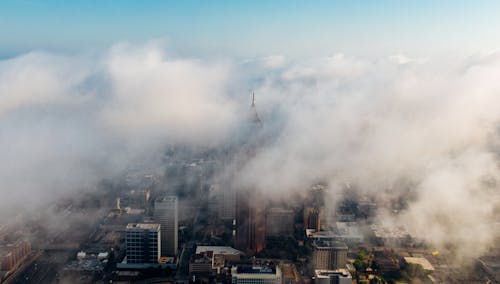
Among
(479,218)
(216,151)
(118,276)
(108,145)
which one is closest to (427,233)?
(479,218)

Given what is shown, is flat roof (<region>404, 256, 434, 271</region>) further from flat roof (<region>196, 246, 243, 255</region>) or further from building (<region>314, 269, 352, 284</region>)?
flat roof (<region>196, 246, 243, 255</region>)

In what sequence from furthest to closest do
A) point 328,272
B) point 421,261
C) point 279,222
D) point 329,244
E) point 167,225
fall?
1. point 279,222
2. point 167,225
3. point 329,244
4. point 421,261
5. point 328,272

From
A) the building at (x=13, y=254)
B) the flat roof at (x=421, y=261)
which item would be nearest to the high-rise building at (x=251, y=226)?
the flat roof at (x=421, y=261)

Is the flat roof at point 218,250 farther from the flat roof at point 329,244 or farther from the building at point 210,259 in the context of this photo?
the flat roof at point 329,244

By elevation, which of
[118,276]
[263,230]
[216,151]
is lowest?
[118,276]

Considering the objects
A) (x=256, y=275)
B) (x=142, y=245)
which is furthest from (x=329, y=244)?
(x=142, y=245)

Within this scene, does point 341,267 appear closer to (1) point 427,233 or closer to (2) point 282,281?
(2) point 282,281

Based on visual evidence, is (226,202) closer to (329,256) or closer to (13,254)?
(329,256)
